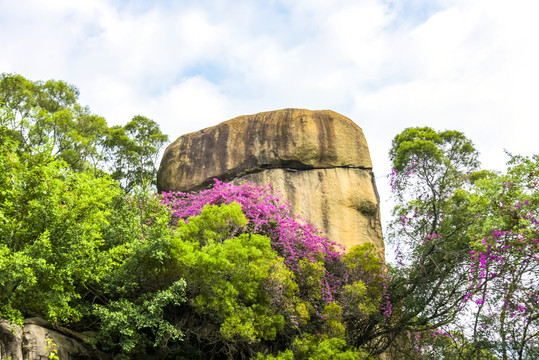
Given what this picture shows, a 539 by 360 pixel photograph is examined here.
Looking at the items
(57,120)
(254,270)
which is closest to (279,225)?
(254,270)

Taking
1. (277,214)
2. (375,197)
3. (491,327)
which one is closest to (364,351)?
(491,327)

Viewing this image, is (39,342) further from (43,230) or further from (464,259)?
(464,259)

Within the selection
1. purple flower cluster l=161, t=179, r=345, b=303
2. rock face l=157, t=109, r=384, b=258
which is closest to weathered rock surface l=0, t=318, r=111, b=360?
purple flower cluster l=161, t=179, r=345, b=303

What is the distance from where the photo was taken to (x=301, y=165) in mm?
17797

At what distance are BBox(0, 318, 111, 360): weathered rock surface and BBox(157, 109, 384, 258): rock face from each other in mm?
7633

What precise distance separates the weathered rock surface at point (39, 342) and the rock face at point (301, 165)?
25.0 ft

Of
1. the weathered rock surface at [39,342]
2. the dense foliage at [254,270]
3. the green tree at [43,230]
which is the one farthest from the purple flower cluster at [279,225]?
the weathered rock surface at [39,342]

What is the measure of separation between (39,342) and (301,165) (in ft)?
33.4

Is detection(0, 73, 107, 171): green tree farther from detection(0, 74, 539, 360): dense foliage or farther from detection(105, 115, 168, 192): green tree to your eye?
detection(0, 74, 539, 360): dense foliage

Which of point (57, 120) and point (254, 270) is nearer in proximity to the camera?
point (254, 270)

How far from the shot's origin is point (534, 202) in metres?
10.2

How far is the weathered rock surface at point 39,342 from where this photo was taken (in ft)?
32.2

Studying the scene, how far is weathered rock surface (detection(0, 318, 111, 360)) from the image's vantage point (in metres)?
9.82

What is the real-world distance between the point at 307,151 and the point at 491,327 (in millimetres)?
8305
